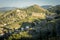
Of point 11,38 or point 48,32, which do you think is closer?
point 48,32

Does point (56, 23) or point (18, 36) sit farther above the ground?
point (56, 23)

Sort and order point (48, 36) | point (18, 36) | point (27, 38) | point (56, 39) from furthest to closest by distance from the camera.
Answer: point (18, 36)
point (27, 38)
point (48, 36)
point (56, 39)

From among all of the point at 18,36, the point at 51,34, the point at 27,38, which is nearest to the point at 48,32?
the point at 51,34

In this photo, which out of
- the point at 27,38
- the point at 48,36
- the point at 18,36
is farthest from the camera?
the point at 18,36

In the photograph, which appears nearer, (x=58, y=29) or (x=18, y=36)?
(x=58, y=29)

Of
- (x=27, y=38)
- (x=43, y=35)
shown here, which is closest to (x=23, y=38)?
(x=27, y=38)

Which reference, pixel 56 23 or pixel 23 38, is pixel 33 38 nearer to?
pixel 23 38

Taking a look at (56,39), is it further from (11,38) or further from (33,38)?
(11,38)

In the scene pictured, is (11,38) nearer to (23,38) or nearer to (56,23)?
(23,38)
